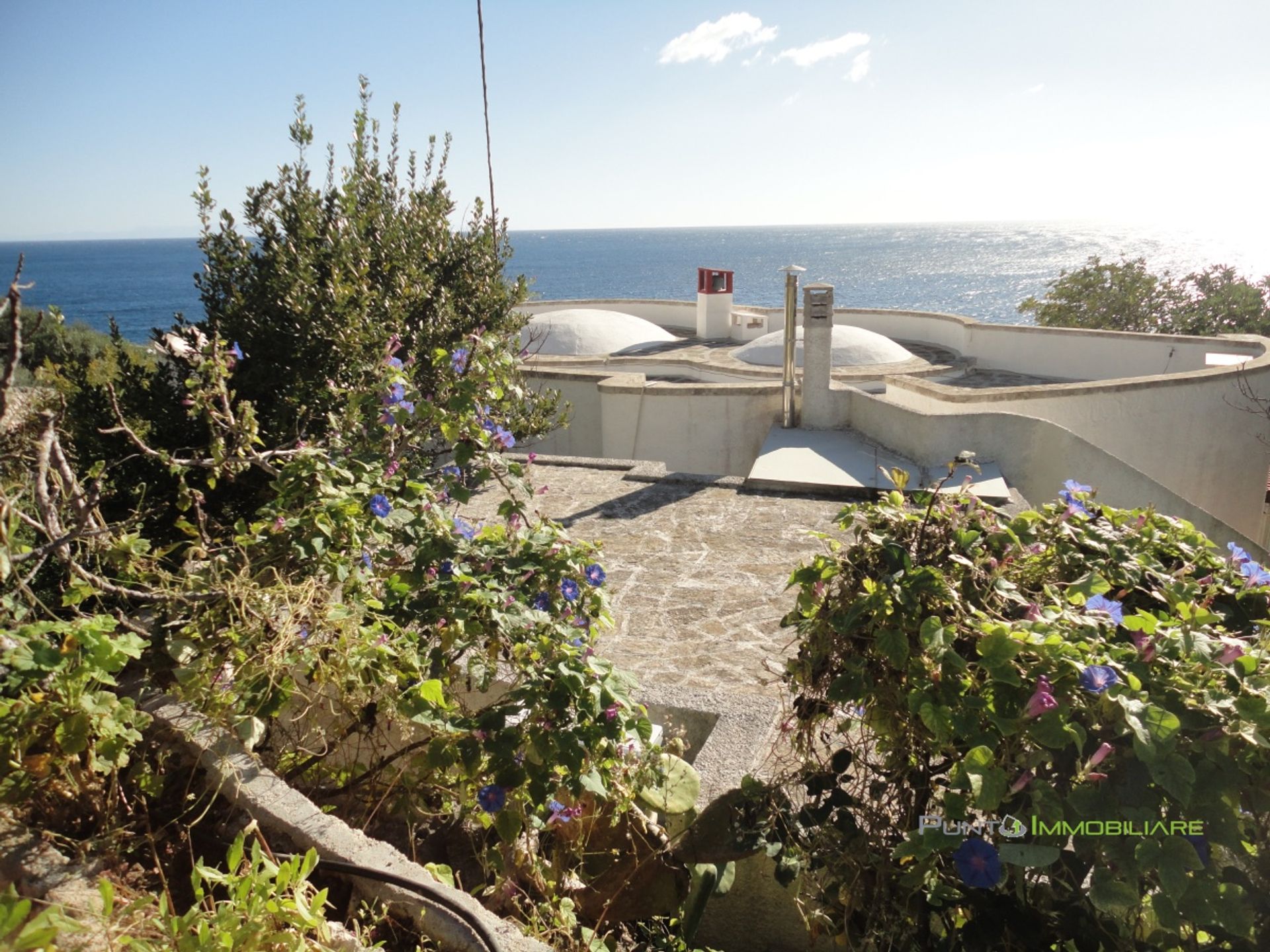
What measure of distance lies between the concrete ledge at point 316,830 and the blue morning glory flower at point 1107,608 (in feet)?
4.51

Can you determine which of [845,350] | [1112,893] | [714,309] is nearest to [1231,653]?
[1112,893]

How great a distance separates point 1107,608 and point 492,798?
150 cm

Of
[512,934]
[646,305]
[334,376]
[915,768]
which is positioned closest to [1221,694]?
[915,768]

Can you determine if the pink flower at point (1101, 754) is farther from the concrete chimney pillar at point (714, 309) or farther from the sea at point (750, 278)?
the sea at point (750, 278)

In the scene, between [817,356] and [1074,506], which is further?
[817,356]

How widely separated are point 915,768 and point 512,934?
3.33 feet

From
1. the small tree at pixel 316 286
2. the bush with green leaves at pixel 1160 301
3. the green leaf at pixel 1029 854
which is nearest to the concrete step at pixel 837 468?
the small tree at pixel 316 286

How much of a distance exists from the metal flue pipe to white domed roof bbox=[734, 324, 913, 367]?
3.56m

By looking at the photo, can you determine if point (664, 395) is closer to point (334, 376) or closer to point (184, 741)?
point (334, 376)

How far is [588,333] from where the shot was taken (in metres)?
18.1

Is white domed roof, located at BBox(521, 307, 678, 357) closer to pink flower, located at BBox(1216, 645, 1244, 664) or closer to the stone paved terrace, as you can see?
the stone paved terrace

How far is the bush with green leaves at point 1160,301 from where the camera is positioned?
22.2 meters

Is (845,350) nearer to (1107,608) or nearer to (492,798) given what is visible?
(1107,608)

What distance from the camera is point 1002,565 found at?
207cm
